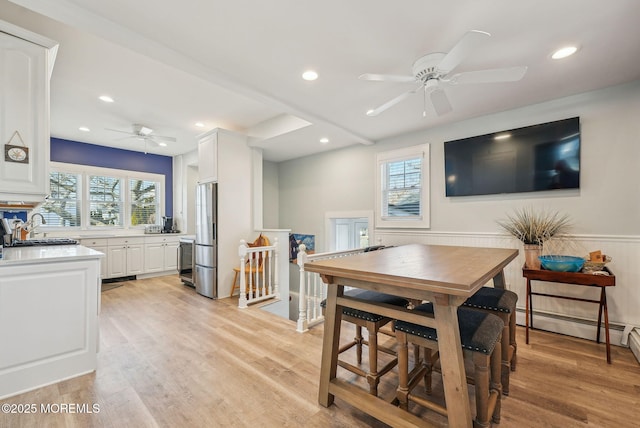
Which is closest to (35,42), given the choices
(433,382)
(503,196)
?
(433,382)

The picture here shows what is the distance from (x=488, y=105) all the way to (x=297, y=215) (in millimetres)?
3793

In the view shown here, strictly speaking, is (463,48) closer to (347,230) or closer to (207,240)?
(347,230)

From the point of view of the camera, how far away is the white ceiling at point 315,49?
69.2 inches

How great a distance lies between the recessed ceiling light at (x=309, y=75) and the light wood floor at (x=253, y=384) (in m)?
2.54

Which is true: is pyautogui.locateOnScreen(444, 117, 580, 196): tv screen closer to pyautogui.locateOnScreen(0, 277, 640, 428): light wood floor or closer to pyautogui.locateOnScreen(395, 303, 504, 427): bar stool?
pyautogui.locateOnScreen(0, 277, 640, 428): light wood floor

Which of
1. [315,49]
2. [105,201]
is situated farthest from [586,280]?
[105,201]

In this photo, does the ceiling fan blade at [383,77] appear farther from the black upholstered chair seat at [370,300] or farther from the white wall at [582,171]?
the white wall at [582,171]

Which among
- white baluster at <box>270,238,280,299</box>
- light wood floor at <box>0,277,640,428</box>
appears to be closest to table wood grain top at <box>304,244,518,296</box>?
light wood floor at <box>0,277,640,428</box>

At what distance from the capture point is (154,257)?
5.68 m

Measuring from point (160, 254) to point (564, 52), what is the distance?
22.2ft

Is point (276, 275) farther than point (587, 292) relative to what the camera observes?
Yes

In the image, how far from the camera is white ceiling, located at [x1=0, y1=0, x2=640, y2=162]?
5.77ft

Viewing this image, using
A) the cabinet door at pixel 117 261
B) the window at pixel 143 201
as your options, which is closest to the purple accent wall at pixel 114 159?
the window at pixel 143 201

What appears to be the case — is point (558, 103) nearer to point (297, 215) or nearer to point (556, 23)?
point (556, 23)
